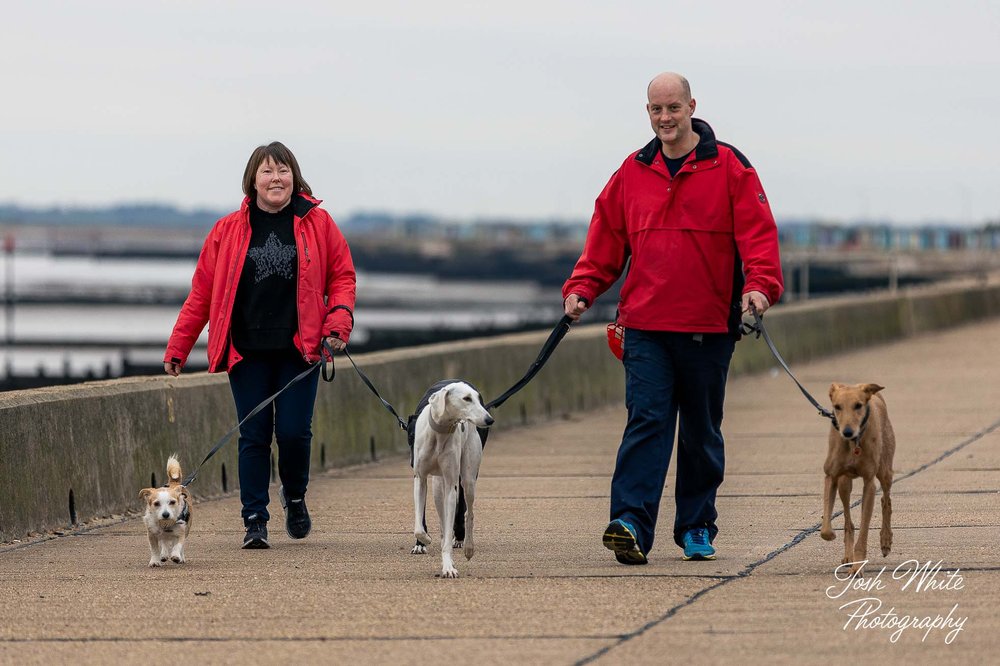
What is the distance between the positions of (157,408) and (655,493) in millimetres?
4004

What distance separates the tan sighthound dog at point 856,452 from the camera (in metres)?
8.30

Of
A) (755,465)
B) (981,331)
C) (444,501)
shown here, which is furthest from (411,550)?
(981,331)

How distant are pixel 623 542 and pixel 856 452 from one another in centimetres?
111

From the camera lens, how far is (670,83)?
8.70 metres

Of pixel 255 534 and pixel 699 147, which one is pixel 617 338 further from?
pixel 255 534

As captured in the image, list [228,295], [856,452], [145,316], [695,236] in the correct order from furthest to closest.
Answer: [145,316]
[228,295]
[695,236]
[856,452]

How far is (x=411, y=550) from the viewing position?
9633mm

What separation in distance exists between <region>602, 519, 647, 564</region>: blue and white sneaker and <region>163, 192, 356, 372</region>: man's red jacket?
1862 millimetres

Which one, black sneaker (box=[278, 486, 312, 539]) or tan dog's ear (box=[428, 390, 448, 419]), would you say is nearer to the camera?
tan dog's ear (box=[428, 390, 448, 419])

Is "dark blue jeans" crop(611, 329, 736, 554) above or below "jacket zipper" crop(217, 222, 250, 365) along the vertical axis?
below

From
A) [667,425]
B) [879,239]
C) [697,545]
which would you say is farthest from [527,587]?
[879,239]

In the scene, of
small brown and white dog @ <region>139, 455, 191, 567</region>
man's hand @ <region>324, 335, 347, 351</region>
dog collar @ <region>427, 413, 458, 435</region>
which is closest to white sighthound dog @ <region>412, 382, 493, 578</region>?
dog collar @ <region>427, 413, 458, 435</region>

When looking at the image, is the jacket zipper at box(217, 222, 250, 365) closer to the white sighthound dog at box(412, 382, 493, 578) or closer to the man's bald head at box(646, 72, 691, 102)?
the white sighthound dog at box(412, 382, 493, 578)

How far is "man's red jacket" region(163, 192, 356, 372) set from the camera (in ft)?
32.1
